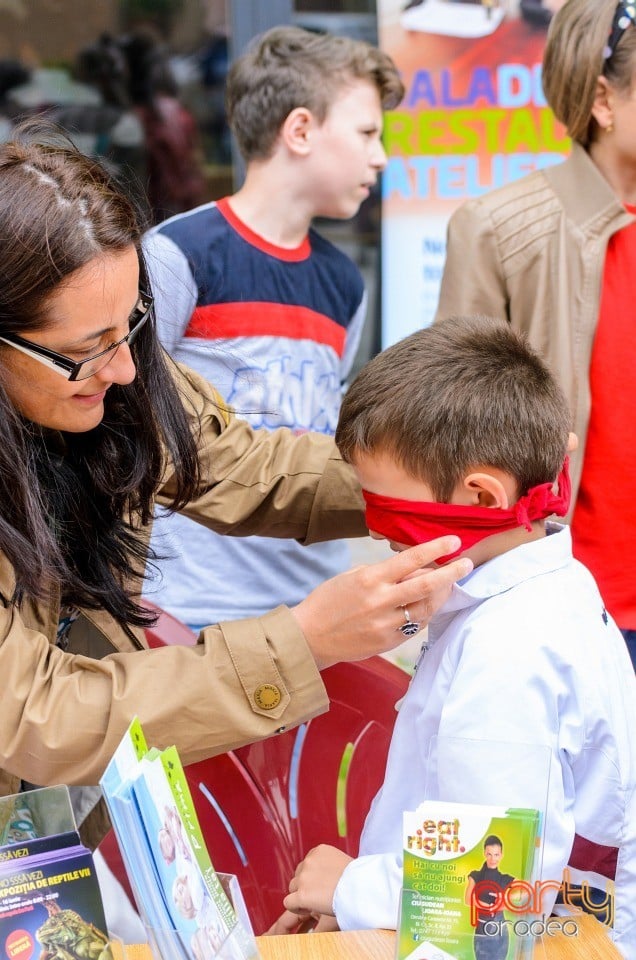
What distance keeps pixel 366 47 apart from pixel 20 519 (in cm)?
180

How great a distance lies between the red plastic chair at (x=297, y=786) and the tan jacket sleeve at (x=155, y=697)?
36cm

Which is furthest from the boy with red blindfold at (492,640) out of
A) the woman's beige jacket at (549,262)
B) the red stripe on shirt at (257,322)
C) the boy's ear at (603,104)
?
the red stripe on shirt at (257,322)

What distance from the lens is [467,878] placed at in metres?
1.10

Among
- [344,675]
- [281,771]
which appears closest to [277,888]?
[281,771]

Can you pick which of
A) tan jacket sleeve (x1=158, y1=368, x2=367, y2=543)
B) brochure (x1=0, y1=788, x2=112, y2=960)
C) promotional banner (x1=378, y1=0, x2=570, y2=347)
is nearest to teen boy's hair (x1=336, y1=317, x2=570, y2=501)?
tan jacket sleeve (x1=158, y1=368, x2=367, y2=543)

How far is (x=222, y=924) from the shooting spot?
1.16m

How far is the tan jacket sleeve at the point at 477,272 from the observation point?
233 centimetres

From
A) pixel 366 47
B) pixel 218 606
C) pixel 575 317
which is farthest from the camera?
pixel 366 47

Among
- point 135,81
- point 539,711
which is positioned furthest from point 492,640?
point 135,81

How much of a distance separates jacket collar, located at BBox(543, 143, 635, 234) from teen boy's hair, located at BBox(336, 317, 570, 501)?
813mm

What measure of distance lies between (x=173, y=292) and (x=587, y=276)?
84 cm

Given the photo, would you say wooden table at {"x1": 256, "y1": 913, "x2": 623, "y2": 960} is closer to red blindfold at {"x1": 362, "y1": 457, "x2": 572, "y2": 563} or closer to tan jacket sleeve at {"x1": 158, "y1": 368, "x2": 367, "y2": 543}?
red blindfold at {"x1": 362, "y1": 457, "x2": 572, "y2": 563}

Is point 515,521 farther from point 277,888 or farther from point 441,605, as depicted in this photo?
point 277,888

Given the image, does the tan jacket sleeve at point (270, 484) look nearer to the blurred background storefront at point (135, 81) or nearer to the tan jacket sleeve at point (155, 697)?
the tan jacket sleeve at point (155, 697)
